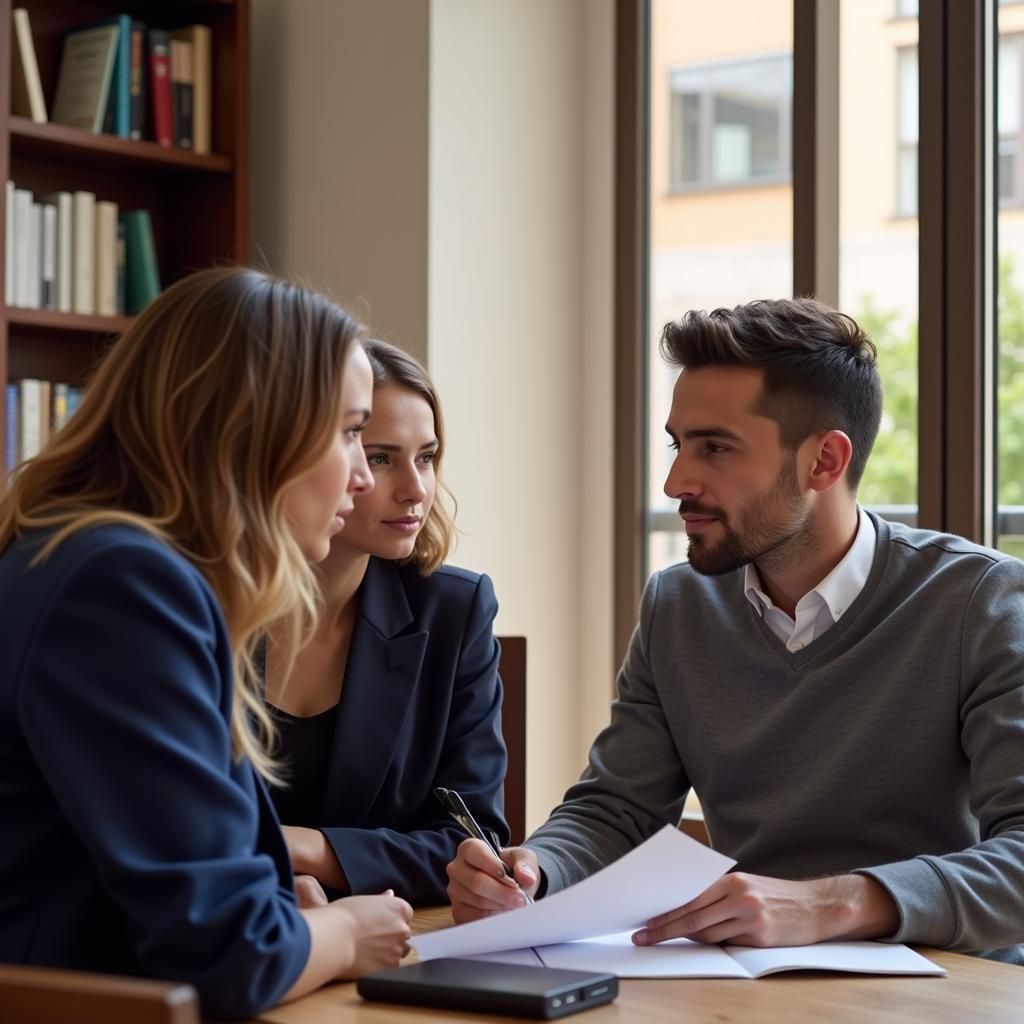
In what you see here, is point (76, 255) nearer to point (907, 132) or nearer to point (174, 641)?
point (907, 132)

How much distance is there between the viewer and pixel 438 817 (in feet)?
5.99

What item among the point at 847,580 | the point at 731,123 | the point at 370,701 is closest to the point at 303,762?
the point at 370,701

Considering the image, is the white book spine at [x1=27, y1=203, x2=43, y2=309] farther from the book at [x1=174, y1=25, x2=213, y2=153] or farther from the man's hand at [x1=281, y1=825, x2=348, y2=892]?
the man's hand at [x1=281, y1=825, x2=348, y2=892]

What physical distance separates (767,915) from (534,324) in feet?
7.66

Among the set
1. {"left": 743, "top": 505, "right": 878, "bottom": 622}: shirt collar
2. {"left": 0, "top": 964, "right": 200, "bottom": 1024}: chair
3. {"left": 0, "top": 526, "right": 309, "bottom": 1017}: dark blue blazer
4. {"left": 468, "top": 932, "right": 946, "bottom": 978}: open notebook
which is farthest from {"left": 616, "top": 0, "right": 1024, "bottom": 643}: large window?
{"left": 0, "top": 964, "right": 200, "bottom": 1024}: chair

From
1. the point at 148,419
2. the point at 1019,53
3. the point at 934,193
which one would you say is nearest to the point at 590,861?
the point at 148,419

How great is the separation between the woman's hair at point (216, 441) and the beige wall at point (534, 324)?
204 centimetres

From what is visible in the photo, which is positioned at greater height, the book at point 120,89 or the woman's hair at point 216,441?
the book at point 120,89

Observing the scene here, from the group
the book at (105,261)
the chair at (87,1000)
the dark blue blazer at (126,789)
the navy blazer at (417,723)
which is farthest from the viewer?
the book at (105,261)

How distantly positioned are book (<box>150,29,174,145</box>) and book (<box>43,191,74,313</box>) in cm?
28

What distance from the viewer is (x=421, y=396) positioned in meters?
1.99

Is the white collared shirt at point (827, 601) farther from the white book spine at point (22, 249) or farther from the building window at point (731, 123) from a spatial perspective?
the white book spine at point (22, 249)

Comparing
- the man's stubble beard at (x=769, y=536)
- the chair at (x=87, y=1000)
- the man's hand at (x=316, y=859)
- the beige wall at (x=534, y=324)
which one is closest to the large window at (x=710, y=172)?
the beige wall at (x=534, y=324)

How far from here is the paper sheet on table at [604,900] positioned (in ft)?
4.10
